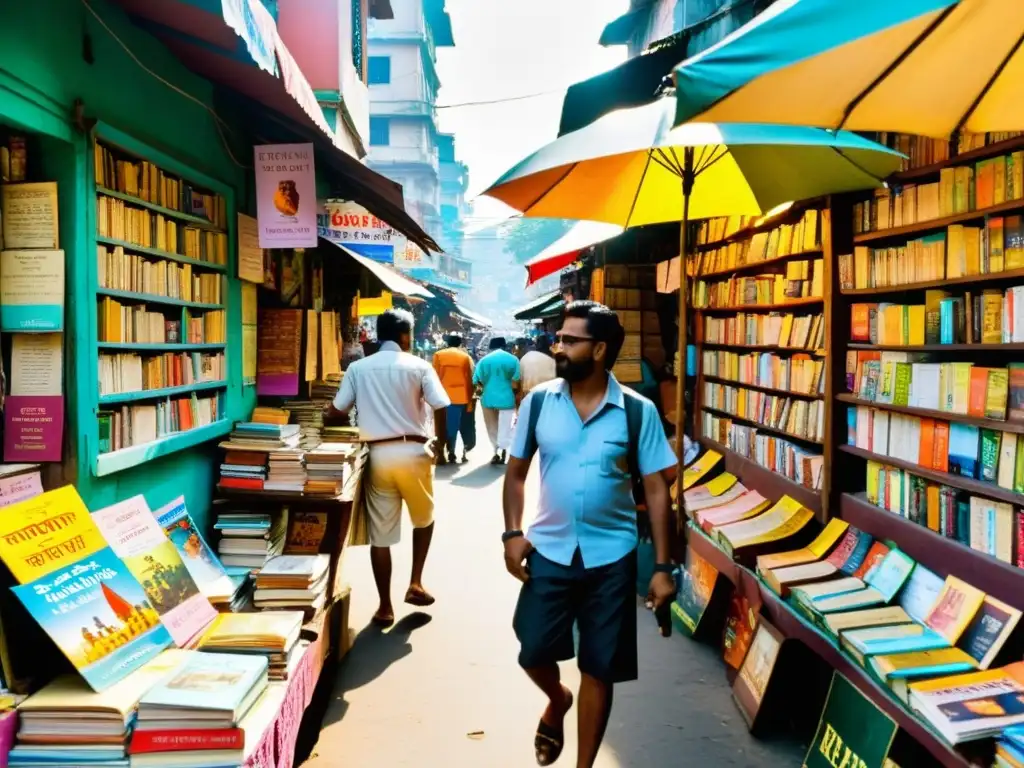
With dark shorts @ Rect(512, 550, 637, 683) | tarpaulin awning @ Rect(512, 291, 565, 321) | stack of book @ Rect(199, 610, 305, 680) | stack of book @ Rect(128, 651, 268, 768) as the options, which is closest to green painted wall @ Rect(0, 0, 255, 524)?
stack of book @ Rect(199, 610, 305, 680)

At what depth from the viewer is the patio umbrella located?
365 cm

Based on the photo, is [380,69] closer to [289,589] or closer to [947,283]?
[289,589]

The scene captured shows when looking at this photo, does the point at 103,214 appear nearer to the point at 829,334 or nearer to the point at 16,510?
the point at 16,510

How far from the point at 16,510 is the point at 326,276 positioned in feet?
18.3

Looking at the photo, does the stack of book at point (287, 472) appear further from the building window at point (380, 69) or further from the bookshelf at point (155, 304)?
the building window at point (380, 69)

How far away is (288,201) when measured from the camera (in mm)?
4969

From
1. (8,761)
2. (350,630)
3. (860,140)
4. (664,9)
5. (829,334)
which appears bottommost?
(350,630)

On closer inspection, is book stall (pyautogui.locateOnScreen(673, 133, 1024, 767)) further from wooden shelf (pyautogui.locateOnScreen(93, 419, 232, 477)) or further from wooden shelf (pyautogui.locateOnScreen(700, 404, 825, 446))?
wooden shelf (pyautogui.locateOnScreen(93, 419, 232, 477))

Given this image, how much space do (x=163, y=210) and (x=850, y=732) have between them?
416 centimetres

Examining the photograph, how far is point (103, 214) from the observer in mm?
3520

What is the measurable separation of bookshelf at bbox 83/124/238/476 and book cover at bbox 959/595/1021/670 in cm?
382

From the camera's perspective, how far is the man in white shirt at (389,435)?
5176 millimetres

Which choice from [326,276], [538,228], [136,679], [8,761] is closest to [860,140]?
[136,679]

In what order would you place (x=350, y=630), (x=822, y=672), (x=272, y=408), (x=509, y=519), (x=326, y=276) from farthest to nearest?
(x=326, y=276)
(x=272, y=408)
(x=350, y=630)
(x=822, y=672)
(x=509, y=519)
